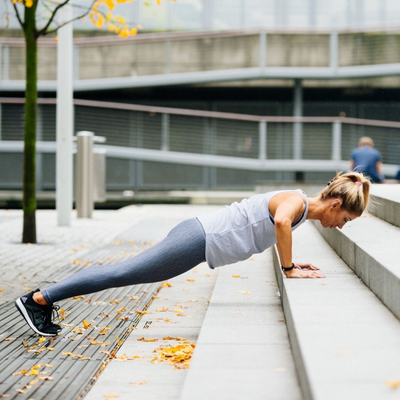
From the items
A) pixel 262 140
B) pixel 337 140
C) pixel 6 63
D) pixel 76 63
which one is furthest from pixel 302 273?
pixel 6 63

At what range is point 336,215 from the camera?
196 inches

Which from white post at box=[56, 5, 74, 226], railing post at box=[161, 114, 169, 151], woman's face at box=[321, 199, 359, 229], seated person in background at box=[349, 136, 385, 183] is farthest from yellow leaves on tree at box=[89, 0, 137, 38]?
railing post at box=[161, 114, 169, 151]

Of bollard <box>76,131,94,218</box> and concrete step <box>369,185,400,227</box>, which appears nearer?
concrete step <box>369,185,400,227</box>

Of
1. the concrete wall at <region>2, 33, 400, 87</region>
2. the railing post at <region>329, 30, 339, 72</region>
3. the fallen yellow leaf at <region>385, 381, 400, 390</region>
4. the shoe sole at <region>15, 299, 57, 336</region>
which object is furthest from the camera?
the concrete wall at <region>2, 33, 400, 87</region>

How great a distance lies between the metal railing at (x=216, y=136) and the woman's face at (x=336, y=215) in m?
15.2

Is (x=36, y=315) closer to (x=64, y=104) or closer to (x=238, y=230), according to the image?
(x=238, y=230)

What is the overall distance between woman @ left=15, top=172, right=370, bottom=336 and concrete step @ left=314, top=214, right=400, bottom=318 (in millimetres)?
370

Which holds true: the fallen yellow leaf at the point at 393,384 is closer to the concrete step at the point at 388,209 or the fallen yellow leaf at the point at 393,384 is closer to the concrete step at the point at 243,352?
the concrete step at the point at 243,352

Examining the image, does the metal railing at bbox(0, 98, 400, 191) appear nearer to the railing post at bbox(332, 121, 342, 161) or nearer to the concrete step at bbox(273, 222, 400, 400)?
the railing post at bbox(332, 121, 342, 161)

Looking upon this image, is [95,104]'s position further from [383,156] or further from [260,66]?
[383,156]

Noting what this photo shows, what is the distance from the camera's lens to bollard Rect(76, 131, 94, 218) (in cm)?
1534

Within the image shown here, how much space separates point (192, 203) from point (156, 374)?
16.3 metres

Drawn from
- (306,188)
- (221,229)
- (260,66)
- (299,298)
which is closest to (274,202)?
(221,229)

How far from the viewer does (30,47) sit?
36.7ft
